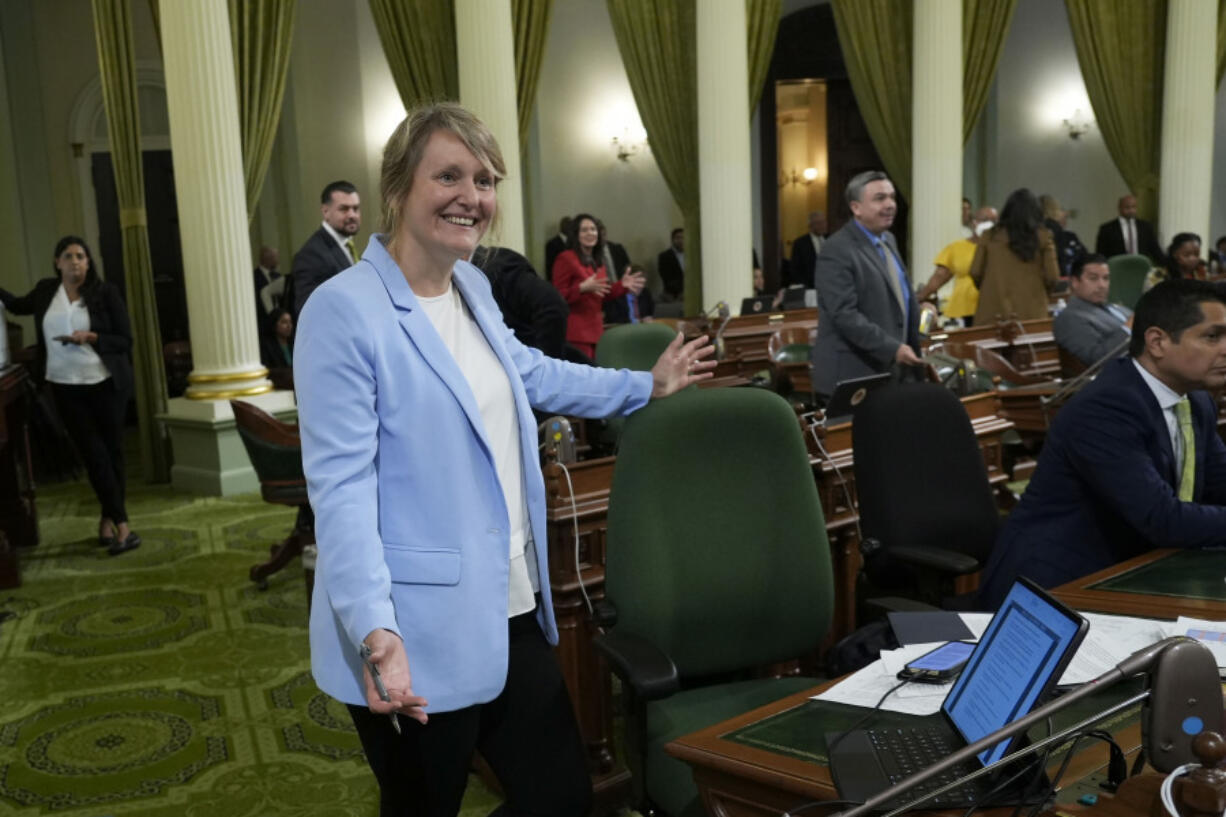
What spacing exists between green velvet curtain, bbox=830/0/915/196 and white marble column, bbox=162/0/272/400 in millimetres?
5782

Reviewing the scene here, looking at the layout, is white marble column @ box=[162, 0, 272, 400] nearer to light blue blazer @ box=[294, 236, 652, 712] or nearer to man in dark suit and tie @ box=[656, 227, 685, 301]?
light blue blazer @ box=[294, 236, 652, 712]

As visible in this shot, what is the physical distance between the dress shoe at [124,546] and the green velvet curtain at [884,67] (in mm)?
7545

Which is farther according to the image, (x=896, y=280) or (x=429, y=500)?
(x=896, y=280)

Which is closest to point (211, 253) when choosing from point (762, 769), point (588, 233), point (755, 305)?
point (588, 233)

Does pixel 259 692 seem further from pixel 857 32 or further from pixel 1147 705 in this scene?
A: pixel 857 32

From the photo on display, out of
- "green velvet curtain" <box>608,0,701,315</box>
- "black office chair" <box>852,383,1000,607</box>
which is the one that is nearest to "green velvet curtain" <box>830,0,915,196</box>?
"green velvet curtain" <box>608,0,701,315</box>

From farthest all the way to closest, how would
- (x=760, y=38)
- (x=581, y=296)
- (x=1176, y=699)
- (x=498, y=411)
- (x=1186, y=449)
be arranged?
(x=760, y=38)
(x=581, y=296)
(x=1186, y=449)
(x=498, y=411)
(x=1176, y=699)

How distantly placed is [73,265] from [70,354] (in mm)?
437

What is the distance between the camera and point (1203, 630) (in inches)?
77.1

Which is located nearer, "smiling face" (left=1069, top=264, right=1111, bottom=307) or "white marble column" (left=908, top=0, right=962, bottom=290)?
"smiling face" (left=1069, top=264, right=1111, bottom=307)

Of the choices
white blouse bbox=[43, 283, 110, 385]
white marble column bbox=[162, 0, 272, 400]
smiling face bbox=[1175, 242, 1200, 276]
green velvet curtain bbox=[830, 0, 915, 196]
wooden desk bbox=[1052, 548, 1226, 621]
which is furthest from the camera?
green velvet curtain bbox=[830, 0, 915, 196]

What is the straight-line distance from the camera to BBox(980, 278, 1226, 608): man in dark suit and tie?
2574mm

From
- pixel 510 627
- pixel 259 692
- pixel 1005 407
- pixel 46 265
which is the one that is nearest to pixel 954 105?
pixel 1005 407

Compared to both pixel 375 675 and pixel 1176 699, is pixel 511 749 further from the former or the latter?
pixel 1176 699
